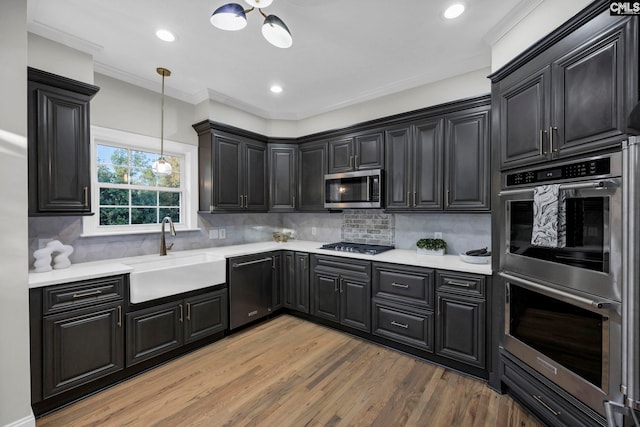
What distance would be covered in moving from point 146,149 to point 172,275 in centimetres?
156

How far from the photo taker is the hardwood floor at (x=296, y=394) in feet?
6.06

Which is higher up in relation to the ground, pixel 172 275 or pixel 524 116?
pixel 524 116

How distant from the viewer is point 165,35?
222 centimetres

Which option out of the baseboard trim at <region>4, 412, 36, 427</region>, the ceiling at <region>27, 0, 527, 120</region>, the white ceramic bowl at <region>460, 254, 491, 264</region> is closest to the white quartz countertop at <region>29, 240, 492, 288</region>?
the white ceramic bowl at <region>460, 254, 491, 264</region>

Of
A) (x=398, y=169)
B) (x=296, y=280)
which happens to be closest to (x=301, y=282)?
(x=296, y=280)

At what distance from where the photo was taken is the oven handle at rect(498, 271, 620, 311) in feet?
4.31

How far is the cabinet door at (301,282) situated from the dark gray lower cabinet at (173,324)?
0.92 metres

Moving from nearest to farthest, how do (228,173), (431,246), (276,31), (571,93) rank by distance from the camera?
(571,93), (276,31), (431,246), (228,173)

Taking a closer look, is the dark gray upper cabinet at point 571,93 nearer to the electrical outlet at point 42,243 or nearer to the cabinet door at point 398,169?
the cabinet door at point 398,169

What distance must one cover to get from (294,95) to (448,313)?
9.95 ft

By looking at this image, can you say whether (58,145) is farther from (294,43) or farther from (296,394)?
(296,394)

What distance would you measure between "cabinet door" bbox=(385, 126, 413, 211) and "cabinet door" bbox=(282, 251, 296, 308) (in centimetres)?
144

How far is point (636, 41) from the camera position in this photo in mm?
1227

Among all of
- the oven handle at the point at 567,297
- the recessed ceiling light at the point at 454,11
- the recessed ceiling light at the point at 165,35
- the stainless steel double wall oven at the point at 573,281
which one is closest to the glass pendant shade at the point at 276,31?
the recessed ceiling light at the point at 165,35
